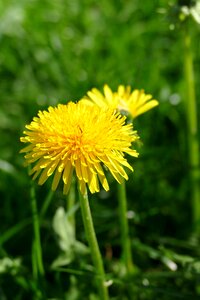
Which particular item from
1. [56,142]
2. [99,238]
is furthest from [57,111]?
[99,238]

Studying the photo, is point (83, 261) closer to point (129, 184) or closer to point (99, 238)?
point (99, 238)

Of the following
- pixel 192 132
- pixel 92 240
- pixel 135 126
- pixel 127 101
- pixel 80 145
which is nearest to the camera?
pixel 80 145

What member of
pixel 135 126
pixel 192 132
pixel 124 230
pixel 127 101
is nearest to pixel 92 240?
pixel 124 230

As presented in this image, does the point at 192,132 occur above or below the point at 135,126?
below

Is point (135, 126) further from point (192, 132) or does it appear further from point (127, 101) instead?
point (127, 101)

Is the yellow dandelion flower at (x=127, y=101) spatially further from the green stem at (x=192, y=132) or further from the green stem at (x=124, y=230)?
the green stem at (x=192, y=132)

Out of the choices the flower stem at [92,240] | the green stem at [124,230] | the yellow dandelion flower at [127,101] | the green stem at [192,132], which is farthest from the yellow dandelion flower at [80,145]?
the green stem at [192,132]

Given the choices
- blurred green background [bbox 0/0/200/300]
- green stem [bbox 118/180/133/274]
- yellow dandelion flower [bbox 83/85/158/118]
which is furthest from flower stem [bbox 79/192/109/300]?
yellow dandelion flower [bbox 83/85/158/118]
